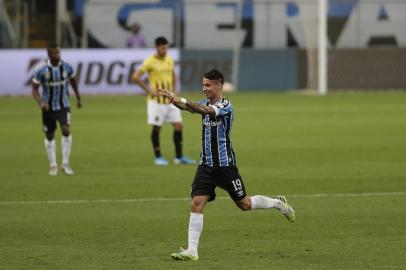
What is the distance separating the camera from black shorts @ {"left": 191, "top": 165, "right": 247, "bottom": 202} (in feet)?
34.6

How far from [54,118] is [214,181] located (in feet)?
25.4

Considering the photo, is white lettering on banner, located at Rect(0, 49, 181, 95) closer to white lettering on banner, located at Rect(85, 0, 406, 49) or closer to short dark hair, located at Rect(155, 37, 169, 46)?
white lettering on banner, located at Rect(85, 0, 406, 49)

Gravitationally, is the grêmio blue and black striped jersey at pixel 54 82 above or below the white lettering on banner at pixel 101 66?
above

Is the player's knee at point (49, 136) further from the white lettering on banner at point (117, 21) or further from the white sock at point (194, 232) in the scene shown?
the white lettering on banner at point (117, 21)

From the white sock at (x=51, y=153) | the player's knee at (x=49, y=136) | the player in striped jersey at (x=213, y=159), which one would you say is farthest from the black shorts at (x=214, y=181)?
the player's knee at (x=49, y=136)

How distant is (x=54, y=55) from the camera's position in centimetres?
1759

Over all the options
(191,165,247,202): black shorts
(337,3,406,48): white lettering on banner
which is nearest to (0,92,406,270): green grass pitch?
(191,165,247,202): black shorts

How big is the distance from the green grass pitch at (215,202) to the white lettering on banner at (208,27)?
13.5 m

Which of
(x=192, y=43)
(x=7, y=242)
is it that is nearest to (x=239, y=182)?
(x=7, y=242)

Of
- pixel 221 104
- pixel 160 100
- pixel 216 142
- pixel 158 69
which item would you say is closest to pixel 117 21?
pixel 158 69

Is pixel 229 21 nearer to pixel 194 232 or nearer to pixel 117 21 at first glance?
pixel 117 21

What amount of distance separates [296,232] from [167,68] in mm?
8725

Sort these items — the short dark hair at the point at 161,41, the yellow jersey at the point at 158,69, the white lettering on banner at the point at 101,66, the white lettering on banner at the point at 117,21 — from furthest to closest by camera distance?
the white lettering on banner at the point at 117,21
the white lettering on banner at the point at 101,66
the yellow jersey at the point at 158,69
the short dark hair at the point at 161,41

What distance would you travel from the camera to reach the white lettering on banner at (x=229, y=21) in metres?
41.6
